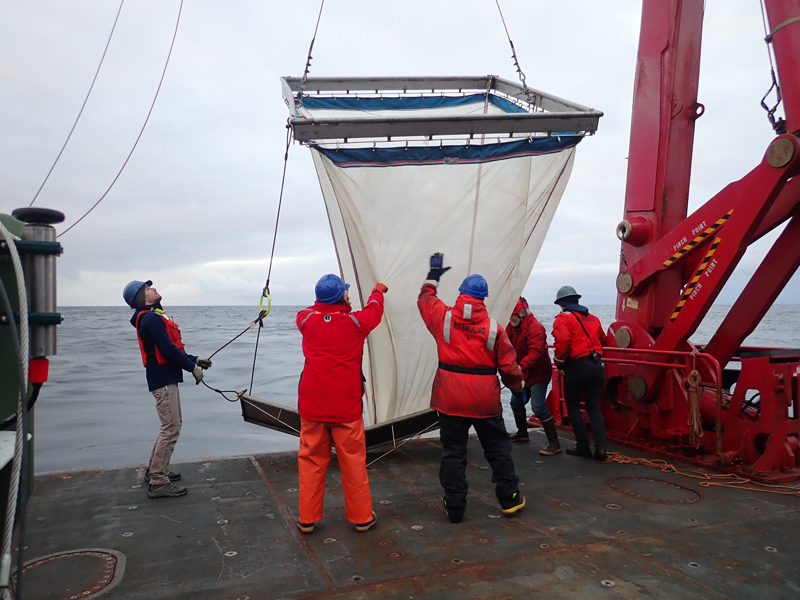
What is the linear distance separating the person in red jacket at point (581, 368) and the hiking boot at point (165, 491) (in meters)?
3.97

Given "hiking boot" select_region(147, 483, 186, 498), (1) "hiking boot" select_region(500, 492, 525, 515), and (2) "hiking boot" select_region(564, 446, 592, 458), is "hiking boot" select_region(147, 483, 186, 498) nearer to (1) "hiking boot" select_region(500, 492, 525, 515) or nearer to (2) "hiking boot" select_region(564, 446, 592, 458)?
(1) "hiking boot" select_region(500, 492, 525, 515)

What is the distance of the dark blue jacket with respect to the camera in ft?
15.6

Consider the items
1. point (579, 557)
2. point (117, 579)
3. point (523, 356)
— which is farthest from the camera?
point (523, 356)

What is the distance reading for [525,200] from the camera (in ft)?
16.8

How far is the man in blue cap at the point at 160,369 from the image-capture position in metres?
4.71

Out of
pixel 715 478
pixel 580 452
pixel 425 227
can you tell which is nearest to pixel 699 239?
pixel 715 478

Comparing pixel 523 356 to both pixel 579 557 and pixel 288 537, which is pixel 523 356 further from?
pixel 288 537

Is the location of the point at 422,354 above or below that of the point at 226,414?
above

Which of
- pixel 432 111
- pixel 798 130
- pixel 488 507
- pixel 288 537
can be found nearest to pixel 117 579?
pixel 288 537

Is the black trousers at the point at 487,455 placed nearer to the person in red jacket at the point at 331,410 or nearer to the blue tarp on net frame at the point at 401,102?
the person in red jacket at the point at 331,410

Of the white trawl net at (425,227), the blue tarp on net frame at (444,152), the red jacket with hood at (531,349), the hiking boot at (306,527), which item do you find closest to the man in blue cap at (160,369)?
the hiking boot at (306,527)

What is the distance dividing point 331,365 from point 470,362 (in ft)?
3.52

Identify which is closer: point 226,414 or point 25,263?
point 25,263

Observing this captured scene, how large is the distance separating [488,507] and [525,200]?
278cm
